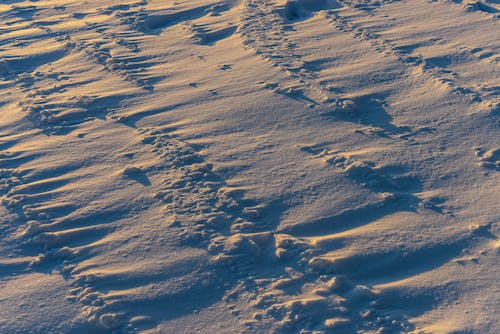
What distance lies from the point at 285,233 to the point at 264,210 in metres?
0.20

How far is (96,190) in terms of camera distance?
3303 millimetres

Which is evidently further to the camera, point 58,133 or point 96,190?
point 58,133

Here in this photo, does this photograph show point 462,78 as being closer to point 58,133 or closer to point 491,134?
point 491,134

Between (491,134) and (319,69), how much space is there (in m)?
1.29

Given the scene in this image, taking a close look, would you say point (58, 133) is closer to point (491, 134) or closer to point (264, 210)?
point (264, 210)

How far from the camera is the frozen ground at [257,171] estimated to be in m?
2.63

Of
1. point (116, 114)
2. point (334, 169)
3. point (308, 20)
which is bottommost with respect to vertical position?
point (334, 169)

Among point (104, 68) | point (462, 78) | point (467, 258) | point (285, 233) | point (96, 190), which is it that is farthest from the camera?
point (104, 68)

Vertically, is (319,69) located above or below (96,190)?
above

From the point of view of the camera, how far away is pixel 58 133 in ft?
12.5

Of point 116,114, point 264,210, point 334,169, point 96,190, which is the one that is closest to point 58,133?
point 116,114

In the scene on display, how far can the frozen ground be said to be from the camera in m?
2.63

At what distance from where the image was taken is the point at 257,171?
3340 millimetres

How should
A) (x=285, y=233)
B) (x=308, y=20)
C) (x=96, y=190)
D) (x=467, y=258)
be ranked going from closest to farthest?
(x=467, y=258) < (x=285, y=233) < (x=96, y=190) < (x=308, y=20)
